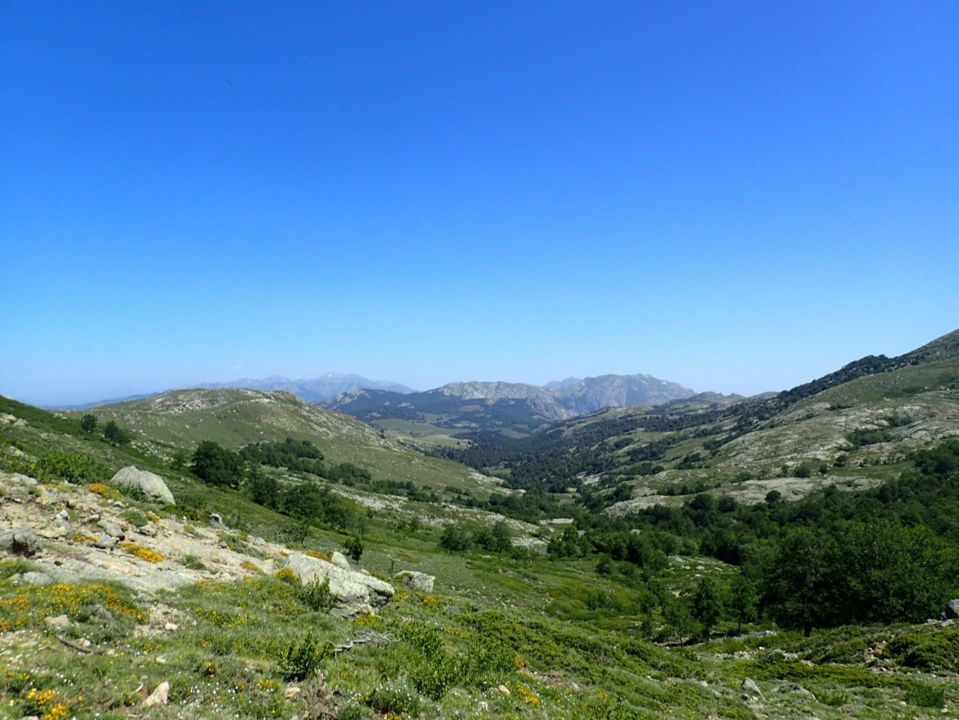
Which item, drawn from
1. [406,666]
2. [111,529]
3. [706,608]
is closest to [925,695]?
[406,666]

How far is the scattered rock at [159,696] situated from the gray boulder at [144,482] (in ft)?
106

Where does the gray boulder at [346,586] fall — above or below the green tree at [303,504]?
above

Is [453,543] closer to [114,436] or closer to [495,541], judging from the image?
[495,541]

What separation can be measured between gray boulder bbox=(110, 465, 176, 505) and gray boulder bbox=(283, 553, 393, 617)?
63.4 feet

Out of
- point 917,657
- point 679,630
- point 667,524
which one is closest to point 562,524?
point 667,524

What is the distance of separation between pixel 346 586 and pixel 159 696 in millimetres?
14159

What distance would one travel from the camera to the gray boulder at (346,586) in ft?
69.3

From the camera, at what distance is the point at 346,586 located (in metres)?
22.3

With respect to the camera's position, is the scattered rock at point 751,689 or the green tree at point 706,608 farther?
the green tree at point 706,608

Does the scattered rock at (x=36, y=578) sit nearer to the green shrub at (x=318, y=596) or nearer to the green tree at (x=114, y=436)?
the green shrub at (x=318, y=596)

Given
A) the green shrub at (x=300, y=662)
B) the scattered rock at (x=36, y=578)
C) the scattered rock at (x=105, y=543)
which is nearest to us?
the green shrub at (x=300, y=662)

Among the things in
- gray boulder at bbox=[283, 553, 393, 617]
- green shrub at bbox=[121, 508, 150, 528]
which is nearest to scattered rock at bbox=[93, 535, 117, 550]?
green shrub at bbox=[121, 508, 150, 528]

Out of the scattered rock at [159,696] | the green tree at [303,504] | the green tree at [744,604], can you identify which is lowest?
the green tree at [744,604]

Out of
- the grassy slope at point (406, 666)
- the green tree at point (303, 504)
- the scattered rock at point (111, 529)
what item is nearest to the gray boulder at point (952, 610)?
the grassy slope at point (406, 666)
